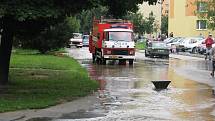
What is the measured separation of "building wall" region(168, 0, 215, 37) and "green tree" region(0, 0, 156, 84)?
247 feet

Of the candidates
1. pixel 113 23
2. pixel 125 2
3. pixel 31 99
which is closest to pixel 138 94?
pixel 125 2

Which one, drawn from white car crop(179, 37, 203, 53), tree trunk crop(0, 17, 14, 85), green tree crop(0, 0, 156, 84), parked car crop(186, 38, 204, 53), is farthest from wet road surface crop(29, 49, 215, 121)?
white car crop(179, 37, 203, 53)

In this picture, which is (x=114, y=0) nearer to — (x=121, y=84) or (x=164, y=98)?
(x=164, y=98)

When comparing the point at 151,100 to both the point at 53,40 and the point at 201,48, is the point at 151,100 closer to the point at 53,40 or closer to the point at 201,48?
the point at 53,40

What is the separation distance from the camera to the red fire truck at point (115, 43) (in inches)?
1457

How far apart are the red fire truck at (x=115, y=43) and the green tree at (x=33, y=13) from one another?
59.3 feet

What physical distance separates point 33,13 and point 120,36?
2276 cm

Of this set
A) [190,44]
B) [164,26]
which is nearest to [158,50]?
[190,44]

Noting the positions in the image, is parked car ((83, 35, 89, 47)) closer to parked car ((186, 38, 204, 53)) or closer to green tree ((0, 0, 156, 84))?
parked car ((186, 38, 204, 53))

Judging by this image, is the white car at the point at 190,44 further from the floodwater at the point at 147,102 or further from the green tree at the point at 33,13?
the green tree at the point at 33,13

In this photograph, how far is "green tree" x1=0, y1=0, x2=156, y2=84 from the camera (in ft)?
49.0

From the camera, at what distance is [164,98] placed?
17688mm

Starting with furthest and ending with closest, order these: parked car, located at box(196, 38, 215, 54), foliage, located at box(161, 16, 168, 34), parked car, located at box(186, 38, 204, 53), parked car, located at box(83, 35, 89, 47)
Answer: foliage, located at box(161, 16, 168, 34) → parked car, located at box(83, 35, 89, 47) → parked car, located at box(186, 38, 204, 53) → parked car, located at box(196, 38, 215, 54)

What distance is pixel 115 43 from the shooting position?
1463 inches
